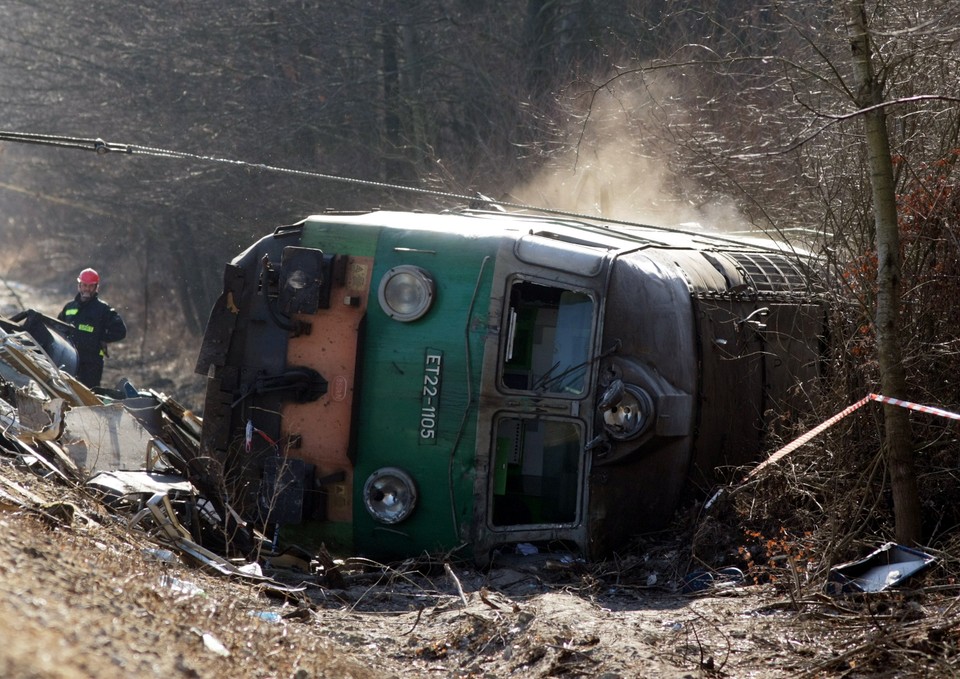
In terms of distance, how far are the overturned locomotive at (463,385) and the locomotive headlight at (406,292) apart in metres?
0.01

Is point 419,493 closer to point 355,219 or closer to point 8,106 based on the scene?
point 355,219

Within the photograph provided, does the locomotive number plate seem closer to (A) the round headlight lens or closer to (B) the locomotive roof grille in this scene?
(A) the round headlight lens

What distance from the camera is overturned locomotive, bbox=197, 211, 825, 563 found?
7340mm

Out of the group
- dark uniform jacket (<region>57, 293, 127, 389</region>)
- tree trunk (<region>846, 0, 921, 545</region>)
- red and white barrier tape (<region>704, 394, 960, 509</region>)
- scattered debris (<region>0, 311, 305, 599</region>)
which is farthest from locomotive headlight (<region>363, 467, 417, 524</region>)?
dark uniform jacket (<region>57, 293, 127, 389</region>)

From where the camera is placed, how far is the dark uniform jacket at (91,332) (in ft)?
44.2

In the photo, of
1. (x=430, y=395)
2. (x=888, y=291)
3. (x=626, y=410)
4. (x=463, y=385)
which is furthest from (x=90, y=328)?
(x=888, y=291)

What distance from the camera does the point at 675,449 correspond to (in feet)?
24.3

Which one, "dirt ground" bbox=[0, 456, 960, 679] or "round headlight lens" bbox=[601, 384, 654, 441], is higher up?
"round headlight lens" bbox=[601, 384, 654, 441]

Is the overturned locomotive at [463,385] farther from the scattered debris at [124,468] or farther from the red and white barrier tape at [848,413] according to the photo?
the red and white barrier tape at [848,413]

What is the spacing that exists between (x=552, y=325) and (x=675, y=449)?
1057mm

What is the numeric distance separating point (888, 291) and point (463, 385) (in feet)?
8.23

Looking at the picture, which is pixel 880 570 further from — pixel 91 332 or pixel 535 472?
pixel 91 332

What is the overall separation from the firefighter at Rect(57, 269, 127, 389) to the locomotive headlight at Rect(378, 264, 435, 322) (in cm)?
677

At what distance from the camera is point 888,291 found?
19.8ft
